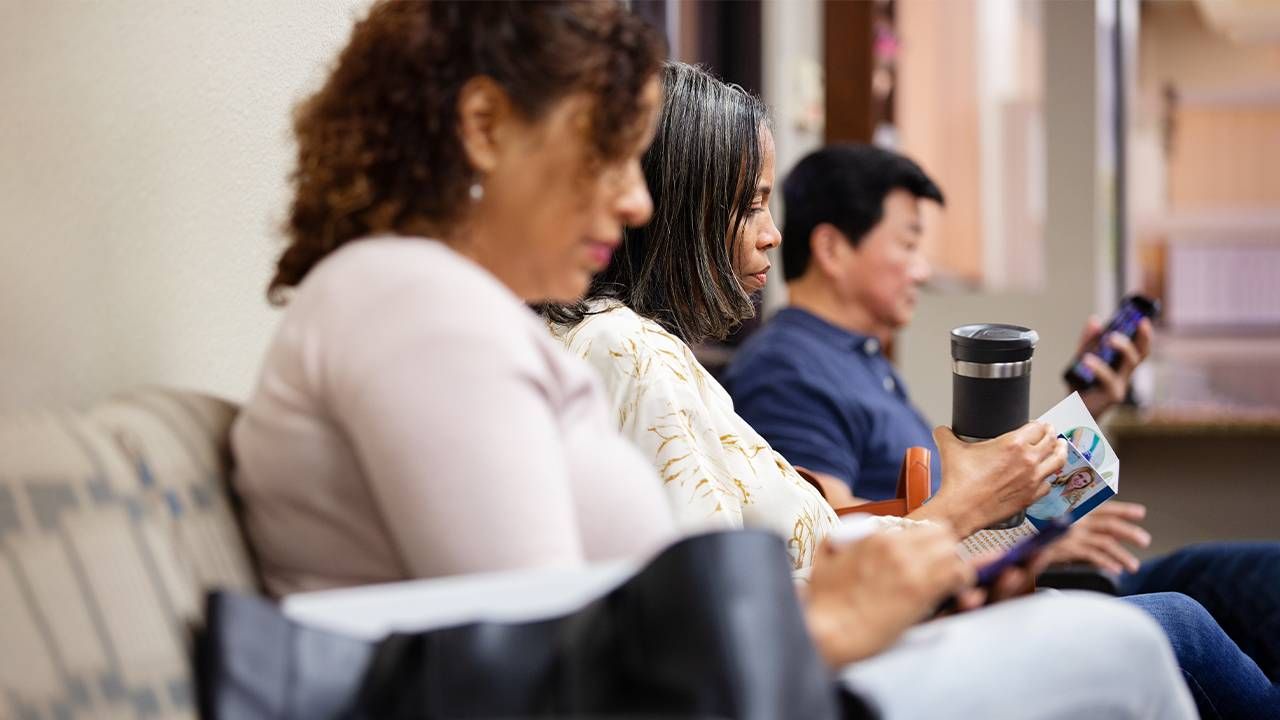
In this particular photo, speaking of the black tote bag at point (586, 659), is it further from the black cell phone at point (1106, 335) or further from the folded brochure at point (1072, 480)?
the black cell phone at point (1106, 335)

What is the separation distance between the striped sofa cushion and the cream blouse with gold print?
0.57 m

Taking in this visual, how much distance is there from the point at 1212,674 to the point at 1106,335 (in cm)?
74

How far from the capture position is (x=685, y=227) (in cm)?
166

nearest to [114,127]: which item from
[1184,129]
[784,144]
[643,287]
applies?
[643,287]

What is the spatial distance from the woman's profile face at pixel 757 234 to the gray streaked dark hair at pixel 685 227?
1.7 inches

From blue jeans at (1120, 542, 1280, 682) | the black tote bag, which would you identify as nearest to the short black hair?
blue jeans at (1120, 542, 1280, 682)

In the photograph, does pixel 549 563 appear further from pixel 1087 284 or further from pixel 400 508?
pixel 1087 284

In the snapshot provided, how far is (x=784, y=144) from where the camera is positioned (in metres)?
3.65

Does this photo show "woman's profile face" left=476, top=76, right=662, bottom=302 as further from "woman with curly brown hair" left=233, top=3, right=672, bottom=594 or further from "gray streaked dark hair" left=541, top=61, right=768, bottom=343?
"gray streaked dark hair" left=541, top=61, right=768, bottom=343

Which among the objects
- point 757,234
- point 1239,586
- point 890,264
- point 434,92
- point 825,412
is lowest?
point 1239,586

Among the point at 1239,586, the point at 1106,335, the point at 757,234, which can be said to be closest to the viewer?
the point at 757,234

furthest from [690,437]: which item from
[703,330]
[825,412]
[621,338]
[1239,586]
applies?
[1239,586]

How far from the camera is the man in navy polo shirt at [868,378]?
6.76ft

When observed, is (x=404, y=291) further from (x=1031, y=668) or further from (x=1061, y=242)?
(x=1061, y=242)
